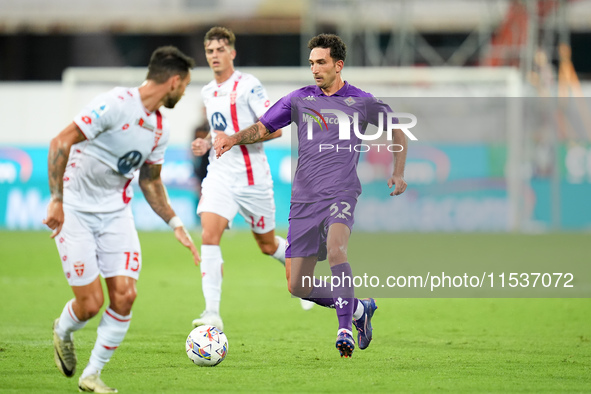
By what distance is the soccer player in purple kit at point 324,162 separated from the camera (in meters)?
6.85

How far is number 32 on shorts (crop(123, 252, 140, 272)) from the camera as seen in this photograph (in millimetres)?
5828

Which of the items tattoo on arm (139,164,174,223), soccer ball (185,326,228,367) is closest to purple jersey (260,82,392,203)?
tattoo on arm (139,164,174,223)

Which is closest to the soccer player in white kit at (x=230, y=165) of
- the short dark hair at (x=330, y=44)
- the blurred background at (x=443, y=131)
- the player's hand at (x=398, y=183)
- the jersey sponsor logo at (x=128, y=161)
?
the short dark hair at (x=330, y=44)

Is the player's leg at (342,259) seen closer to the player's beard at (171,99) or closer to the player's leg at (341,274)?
the player's leg at (341,274)

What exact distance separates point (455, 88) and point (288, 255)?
17.1 meters

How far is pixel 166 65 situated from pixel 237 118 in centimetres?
277

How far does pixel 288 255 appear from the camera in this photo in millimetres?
7031

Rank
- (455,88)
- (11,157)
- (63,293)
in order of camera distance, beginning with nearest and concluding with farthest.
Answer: (63,293) → (11,157) → (455,88)

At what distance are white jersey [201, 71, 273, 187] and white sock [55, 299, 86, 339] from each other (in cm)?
296

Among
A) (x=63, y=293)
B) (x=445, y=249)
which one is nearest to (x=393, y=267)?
(x=445, y=249)

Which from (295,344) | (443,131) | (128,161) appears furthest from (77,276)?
(443,131)

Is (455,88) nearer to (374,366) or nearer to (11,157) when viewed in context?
(11,157)

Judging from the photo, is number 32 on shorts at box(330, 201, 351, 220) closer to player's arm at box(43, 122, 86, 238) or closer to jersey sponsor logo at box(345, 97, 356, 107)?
jersey sponsor logo at box(345, 97, 356, 107)

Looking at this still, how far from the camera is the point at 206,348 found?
21.3 ft
